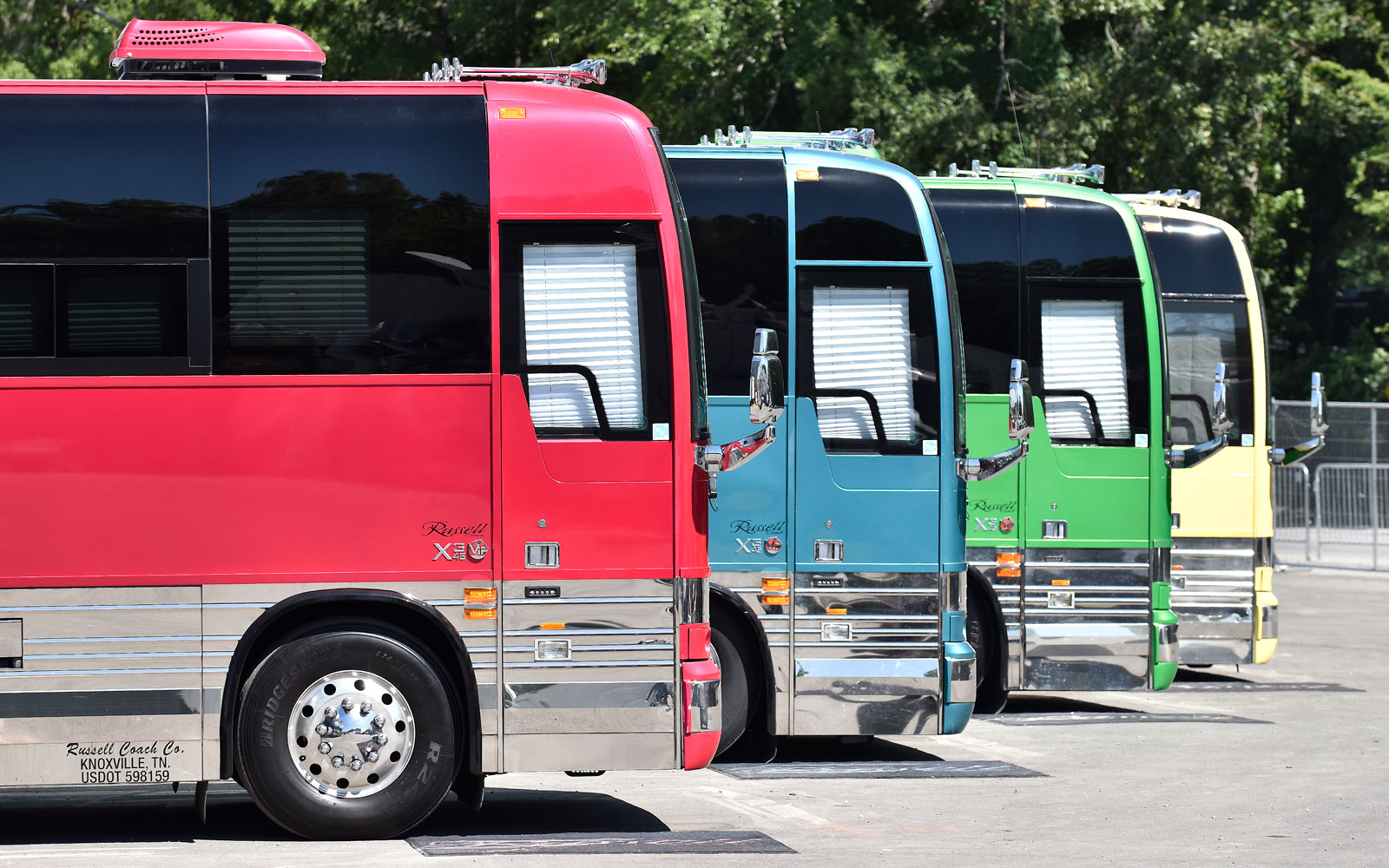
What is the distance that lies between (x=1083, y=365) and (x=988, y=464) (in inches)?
113

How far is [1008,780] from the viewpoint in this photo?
1089cm

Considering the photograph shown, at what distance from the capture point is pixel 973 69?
26703 millimetres

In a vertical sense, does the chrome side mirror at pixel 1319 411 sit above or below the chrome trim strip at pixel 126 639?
above

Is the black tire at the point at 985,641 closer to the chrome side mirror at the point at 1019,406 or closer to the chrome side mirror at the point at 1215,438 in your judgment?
the chrome side mirror at the point at 1215,438

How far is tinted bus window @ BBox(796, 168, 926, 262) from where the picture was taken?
1116 cm

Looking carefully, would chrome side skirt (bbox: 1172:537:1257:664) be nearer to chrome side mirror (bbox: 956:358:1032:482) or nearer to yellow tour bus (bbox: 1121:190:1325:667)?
yellow tour bus (bbox: 1121:190:1325:667)

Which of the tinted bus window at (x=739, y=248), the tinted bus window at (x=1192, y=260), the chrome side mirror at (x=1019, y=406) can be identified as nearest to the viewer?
the chrome side mirror at (x=1019, y=406)

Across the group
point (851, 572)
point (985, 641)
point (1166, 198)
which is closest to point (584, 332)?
point (851, 572)

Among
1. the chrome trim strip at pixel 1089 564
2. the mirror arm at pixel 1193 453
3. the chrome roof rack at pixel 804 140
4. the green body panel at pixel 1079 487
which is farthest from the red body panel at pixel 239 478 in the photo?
the mirror arm at pixel 1193 453

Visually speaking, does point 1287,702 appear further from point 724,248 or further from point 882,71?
point 882,71

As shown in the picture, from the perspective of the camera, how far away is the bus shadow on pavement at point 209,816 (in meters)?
8.87

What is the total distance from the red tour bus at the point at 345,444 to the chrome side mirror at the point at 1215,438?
518 centimetres

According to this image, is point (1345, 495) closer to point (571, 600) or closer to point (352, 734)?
point (571, 600)

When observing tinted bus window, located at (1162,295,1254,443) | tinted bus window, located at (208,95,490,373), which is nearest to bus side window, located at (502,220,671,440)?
tinted bus window, located at (208,95,490,373)
